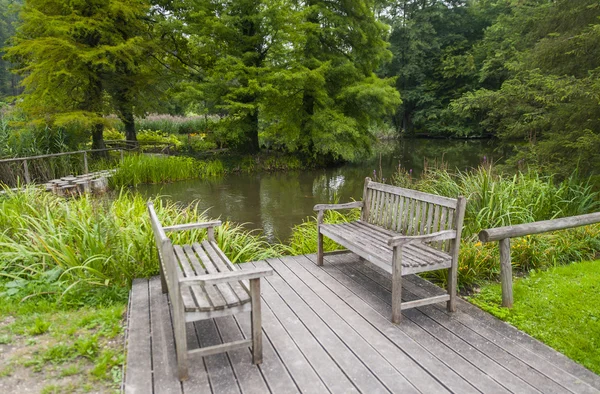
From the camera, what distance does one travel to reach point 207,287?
277 cm

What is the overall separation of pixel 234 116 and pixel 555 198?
43.8 ft

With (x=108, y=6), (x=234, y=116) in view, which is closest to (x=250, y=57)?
(x=234, y=116)

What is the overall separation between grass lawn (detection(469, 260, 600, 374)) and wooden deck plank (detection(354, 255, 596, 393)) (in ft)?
0.97

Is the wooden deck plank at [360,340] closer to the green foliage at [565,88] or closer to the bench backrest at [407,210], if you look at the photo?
the bench backrest at [407,210]

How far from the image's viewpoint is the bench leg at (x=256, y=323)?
2576 millimetres

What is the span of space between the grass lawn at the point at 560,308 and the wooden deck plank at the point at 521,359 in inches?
11.6

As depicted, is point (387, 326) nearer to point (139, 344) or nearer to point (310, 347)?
point (310, 347)

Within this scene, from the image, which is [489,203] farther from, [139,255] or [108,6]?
[108,6]

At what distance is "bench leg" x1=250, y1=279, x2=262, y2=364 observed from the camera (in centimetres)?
258

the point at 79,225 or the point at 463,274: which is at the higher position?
the point at 79,225

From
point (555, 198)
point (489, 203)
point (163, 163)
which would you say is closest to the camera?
point (489, 203)

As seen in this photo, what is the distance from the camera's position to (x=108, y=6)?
502 inches

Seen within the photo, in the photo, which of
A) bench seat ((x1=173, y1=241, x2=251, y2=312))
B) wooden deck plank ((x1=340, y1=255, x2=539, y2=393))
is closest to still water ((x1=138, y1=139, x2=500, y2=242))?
wooden deck plank ((x1=340, y1=255, x2=539, y2=393))

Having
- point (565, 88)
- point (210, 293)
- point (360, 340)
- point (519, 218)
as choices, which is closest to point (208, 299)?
point (210, 293)
